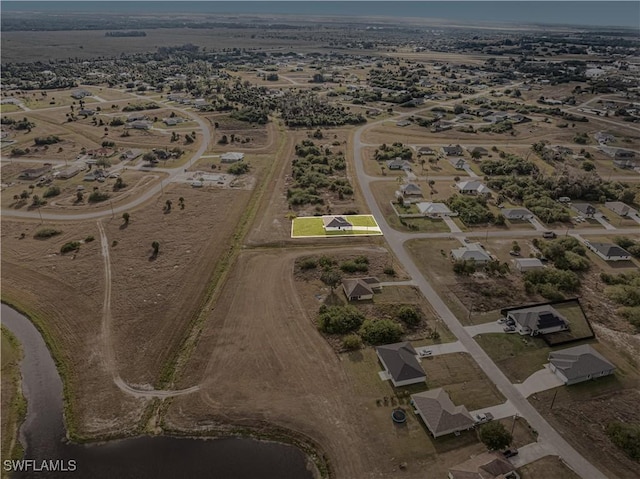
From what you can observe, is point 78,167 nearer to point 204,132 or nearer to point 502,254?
point 204,132

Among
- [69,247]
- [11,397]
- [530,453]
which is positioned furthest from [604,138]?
[11,397]

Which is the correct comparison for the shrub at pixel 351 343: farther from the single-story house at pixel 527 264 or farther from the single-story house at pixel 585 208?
the single-story house at pixel 585 208

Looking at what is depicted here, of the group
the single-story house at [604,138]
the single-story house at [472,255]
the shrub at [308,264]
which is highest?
the single-story house at [604,138]

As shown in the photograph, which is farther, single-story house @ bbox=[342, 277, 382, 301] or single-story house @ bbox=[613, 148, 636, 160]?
single-story house @ bbox=[613, 148, 636, 160]

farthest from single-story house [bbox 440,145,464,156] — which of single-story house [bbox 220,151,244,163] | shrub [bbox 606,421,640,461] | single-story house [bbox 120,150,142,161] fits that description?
shrub [bbox 606,421,640,461]

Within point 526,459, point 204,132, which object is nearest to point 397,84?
point 204,132

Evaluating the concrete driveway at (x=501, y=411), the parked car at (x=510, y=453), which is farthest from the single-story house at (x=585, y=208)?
the parked car at (x=510, y=453)

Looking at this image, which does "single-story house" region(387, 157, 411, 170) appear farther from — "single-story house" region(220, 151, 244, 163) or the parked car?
the parked car
